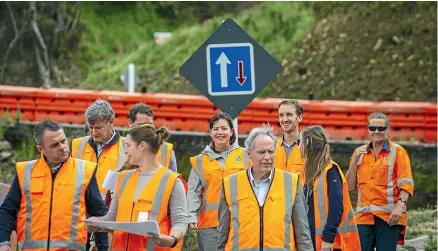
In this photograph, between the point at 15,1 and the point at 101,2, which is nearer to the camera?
the point at 15,1

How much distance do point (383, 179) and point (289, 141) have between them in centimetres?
129

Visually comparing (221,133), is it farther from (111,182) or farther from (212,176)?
(111,182)

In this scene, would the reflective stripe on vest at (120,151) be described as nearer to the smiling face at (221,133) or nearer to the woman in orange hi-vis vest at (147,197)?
the smiling face at (221,133)

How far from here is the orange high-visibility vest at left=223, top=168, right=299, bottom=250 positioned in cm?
999

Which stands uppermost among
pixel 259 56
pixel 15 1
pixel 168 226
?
pixel 15 1

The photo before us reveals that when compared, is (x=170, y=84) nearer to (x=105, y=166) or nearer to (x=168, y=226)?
(x=105, y=166)

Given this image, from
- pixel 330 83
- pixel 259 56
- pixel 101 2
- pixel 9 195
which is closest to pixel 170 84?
pixel 330 83

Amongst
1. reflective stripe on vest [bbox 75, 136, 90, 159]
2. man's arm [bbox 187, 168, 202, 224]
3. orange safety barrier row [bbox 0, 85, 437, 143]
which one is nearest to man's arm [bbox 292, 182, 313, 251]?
man's arm [bbox 187, 168, 202, 224]

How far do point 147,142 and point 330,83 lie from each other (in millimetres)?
25887

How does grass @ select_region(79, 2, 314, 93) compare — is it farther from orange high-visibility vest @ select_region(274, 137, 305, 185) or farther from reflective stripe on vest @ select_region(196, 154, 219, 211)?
reflective stripe on vest @ select_region(196, 154, 219, 211)

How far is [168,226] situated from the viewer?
32.9ft

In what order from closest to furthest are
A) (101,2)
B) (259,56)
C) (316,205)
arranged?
(316,205)
(259,56)
(101,2)

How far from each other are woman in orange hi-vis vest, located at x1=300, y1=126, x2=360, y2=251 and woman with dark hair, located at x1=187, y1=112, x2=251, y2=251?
1.17m

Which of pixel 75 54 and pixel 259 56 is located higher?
pixel 75 54
